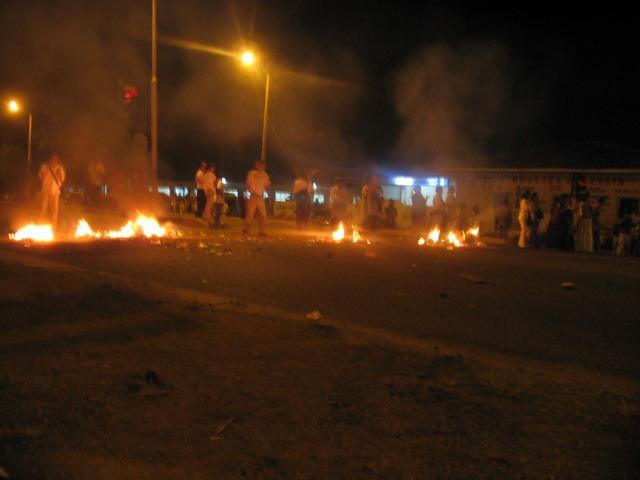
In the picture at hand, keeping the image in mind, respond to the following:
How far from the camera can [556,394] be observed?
4352mm

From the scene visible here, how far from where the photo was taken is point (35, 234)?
1199 cm

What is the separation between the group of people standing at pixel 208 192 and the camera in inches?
658

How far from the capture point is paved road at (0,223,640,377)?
6.07 m

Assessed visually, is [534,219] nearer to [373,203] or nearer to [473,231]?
[473,231]

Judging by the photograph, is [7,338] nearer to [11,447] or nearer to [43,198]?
[11,447]

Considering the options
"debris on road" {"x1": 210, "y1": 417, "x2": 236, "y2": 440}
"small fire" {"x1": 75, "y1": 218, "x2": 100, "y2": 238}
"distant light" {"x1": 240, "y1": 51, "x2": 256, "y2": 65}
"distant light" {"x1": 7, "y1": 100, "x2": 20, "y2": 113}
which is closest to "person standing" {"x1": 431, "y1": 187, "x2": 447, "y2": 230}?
"distant light" {"x1": 240, "y1": 51, "x2": 256, "y2": 65}

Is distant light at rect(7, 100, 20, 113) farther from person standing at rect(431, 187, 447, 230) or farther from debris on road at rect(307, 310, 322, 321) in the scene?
debris on road at rect(307, 310, 322, 321)

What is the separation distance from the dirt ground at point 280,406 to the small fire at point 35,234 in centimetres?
616

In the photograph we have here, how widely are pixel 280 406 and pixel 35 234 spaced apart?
9.32 m

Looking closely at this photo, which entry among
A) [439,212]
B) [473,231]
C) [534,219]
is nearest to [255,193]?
[439,212]

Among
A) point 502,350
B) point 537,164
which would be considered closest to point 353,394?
point 502,350

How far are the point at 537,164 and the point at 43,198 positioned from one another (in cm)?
1686

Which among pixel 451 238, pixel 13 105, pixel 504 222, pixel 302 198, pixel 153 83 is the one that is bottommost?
pixel 451 238

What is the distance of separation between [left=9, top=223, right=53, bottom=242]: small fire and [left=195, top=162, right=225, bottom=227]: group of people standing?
4708 mm
